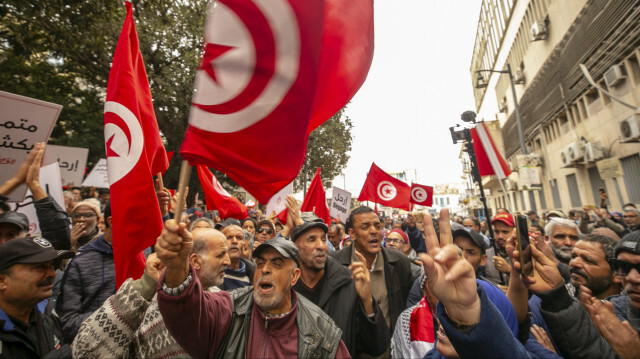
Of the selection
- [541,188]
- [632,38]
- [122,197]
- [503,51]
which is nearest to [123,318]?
[122,197]

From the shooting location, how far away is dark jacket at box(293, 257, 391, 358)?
2301 mm

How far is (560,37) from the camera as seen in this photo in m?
15.7

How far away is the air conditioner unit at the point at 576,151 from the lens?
14453mm

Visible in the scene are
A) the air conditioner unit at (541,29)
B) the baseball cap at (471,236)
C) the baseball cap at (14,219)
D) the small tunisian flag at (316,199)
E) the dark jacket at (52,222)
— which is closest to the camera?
the baseball cap at (14,219)

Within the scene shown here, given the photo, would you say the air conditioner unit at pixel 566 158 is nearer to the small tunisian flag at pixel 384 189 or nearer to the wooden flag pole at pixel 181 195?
the small tunisian flag at pixel 384 189

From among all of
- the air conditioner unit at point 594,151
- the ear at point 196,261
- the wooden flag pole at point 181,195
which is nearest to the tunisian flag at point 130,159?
the ear at point 196,261

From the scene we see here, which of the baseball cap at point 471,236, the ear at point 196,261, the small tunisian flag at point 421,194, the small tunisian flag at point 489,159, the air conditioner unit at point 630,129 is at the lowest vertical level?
the ear at point 196,261

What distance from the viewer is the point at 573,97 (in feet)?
49.0

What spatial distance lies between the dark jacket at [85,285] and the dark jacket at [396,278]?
218cm

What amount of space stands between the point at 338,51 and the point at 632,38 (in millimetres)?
13391

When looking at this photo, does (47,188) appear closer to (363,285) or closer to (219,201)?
(219,201)

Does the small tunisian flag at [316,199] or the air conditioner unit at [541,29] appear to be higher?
the air conditioner unit at [541,29]

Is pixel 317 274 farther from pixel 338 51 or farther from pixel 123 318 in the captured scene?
pixel 338 51

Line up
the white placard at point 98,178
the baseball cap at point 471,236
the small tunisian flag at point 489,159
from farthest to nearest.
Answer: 1. the white placard at point 98,178
2. the small tunisian flag at point 489,159
3. the baseball cap at point 471,236
